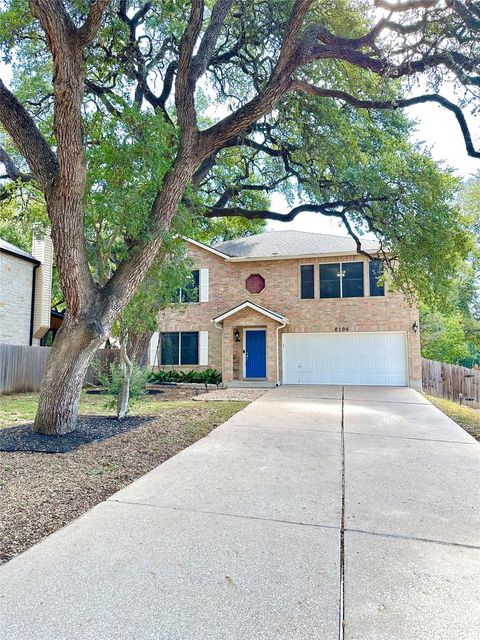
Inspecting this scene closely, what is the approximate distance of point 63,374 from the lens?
6.25m

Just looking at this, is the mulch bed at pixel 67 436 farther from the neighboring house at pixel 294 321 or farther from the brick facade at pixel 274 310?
the neighboring house at pixel 294 321

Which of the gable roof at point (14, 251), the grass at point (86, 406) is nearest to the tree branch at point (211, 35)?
the grass at point (86, 406)

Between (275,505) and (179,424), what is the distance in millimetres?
4205

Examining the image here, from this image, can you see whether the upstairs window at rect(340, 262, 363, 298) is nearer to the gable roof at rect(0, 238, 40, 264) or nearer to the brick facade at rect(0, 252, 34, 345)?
the gable roof at rect(0, 238, 40, 264)

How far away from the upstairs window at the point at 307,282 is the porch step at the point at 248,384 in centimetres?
372

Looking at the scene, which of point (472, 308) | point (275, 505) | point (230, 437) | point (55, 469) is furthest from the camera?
point (472, 308)

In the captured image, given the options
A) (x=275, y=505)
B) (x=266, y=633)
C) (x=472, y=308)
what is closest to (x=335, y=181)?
(x=275, y=505)

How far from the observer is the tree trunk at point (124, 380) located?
792cm

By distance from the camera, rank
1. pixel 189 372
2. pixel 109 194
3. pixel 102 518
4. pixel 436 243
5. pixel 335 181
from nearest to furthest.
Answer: pixel 102 518 < pixel 109 194 < pixel 436 243 < pixel 335 181 < pixel 189 372

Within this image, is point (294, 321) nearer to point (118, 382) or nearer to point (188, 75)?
point (118, 382)

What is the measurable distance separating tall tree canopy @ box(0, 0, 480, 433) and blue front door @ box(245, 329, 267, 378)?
5.44 meters

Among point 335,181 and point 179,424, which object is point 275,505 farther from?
point 335,181

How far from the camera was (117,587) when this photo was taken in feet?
8.19

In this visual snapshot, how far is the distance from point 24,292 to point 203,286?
697cm
